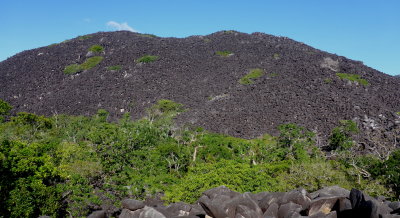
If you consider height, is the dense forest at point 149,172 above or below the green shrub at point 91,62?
below

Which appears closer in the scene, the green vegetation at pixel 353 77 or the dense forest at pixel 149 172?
the dense forest at pixel 149 172

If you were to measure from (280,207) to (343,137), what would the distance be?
101ft

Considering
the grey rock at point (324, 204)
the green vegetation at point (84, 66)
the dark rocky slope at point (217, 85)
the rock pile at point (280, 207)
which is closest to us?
the rock pile at point (280, 207)

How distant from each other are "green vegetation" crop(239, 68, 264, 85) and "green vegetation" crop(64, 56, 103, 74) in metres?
30.3

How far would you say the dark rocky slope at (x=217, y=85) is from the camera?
48.3m

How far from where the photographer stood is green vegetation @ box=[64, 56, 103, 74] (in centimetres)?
7062

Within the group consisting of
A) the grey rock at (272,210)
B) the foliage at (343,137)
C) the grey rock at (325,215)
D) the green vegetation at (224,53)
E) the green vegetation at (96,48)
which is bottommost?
the grey rock at (272,210)

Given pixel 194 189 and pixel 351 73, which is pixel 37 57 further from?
pixel 194 189

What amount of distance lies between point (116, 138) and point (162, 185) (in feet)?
19.8

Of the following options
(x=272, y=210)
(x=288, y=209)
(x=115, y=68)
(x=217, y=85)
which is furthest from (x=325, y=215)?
(x=115, y=68)

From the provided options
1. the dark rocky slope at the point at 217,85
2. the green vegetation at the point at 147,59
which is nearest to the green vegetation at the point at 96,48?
the dark rocky slope at the point at 217,85

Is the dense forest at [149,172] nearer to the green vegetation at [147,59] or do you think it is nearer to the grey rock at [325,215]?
the grey rock at [325,215]

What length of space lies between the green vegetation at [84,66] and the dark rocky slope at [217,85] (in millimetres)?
1369

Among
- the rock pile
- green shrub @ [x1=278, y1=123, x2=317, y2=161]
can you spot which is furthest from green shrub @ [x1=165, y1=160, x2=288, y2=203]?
green shrub @ [x1=278, y1=123, x2=317, y2=161]
